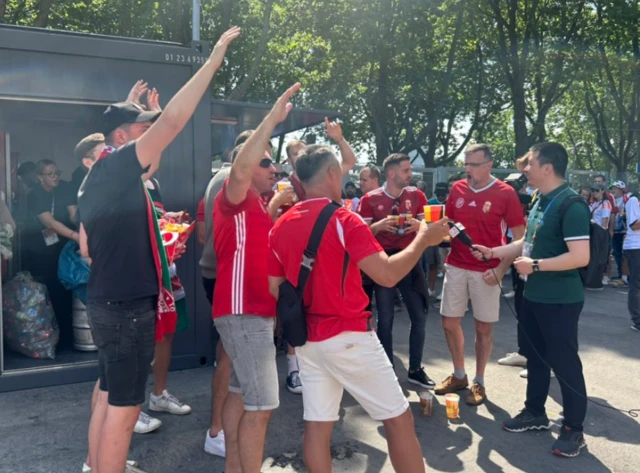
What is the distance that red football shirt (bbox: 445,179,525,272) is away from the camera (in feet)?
16.5

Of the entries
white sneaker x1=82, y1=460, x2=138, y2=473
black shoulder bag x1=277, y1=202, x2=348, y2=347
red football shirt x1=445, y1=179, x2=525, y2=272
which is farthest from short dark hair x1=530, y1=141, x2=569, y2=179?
white sneaker x1=82, y1=460, x2=138, y2=473

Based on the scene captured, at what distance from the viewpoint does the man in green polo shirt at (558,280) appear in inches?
157

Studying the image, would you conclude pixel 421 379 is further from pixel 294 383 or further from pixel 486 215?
pixel 486 215

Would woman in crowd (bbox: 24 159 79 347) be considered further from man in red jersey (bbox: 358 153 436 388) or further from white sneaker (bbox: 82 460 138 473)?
man in red jersey (bbox: 358 153 436 388)

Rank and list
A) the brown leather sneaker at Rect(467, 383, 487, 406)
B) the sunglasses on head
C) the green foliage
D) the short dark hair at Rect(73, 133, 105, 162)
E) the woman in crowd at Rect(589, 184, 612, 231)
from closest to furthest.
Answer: the sunglasses on head → the short dark hair at Rect(73, 133, 105, 162) → the brown leather sneaker at Rect(467, 383, 487, 406) → the woman in crowd at Rect(589, 184, 612, 231) → the green foliage

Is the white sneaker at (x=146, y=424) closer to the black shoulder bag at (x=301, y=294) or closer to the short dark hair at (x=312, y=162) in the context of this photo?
the black shoulder bag at (x=301, y=294)

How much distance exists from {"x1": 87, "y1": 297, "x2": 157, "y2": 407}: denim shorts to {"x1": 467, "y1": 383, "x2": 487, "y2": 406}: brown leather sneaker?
9.76 ft

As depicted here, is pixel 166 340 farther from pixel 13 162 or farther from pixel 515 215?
pixel 13 162

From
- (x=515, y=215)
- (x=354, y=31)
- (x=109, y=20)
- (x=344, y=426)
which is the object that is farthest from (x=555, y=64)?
(x=344, y=426)

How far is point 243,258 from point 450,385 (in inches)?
110

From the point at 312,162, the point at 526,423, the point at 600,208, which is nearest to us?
the point at 312,162

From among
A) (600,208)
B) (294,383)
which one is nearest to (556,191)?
(294,383)

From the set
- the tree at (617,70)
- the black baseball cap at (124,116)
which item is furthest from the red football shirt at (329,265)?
the tree at (617,70)

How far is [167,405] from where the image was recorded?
4676 millimetres
